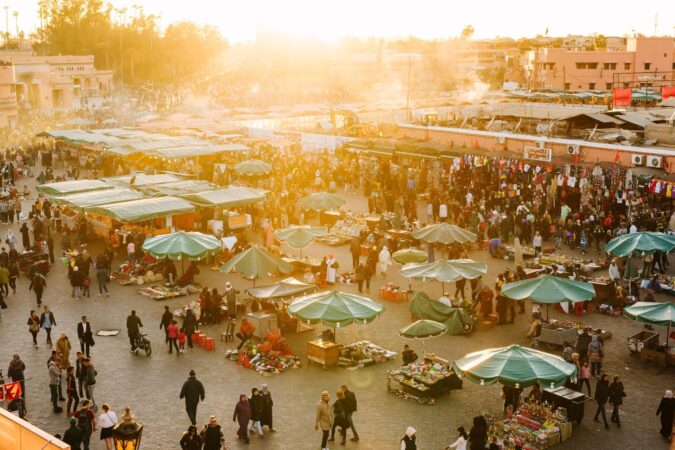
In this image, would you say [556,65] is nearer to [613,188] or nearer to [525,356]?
[613,188]

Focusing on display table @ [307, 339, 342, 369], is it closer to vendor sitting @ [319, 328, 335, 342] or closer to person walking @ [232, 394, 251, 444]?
vendor sitting @ [319, 328, 335, 342]

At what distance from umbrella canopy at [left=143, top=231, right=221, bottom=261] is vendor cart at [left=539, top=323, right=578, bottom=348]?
8.74 meters

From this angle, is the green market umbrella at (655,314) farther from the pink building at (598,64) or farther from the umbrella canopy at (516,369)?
the pink building at (598,64)

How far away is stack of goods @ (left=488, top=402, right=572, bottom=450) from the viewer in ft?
38.8

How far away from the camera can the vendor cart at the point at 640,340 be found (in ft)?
50.7

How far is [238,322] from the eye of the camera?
18.0 metres

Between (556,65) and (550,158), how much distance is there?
5371 centimetres

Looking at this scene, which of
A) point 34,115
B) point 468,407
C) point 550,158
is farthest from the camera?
point 34,115

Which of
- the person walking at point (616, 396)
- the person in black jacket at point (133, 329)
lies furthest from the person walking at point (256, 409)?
the person walking at point (616, 396)

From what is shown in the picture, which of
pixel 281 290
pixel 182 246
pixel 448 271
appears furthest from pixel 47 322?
pixel 448 271

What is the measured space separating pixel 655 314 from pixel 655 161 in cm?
1205

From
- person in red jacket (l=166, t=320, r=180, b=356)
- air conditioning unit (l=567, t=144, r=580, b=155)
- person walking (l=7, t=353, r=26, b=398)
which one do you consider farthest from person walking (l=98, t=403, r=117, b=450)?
air conditioning unit (l=567, t=144, r=580, b=155)

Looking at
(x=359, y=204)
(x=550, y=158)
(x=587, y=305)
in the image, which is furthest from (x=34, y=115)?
(x=587, y=305)

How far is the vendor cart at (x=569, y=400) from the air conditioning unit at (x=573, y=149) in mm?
16699
